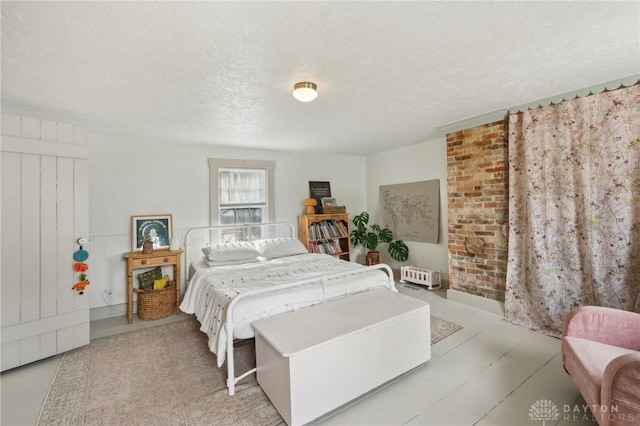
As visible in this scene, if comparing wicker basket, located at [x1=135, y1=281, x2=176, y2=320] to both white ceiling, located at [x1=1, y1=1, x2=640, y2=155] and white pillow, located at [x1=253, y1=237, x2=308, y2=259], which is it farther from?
white ceiling, located at [x1=1, y1=1, x2=640, y2=155]

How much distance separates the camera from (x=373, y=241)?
488cm

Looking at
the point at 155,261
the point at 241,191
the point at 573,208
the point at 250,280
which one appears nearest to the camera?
the point at 573,208

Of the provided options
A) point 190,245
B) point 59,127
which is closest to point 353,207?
point 190,245

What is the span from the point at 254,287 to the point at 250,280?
28 cm

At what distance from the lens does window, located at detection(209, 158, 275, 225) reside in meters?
4.12

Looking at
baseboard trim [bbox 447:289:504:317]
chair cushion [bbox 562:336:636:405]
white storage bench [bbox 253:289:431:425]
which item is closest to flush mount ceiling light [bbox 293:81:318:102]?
white storage bench [bbox 253:289:431:425]

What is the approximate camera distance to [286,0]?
4.23ft

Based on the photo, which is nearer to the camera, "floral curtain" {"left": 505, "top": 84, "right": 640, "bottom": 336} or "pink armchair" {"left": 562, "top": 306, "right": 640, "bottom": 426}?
"pink armchair" {"left": 562, "top": 306, "right": 640, "bottom": 426}

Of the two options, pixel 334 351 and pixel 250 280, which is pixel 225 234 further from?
pixel 334 351

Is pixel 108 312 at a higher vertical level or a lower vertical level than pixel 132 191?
lower

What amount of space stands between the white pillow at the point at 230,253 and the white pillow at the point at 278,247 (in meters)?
0.14

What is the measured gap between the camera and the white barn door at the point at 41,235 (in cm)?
222

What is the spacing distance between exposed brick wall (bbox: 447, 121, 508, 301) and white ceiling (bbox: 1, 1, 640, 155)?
1.52 ft

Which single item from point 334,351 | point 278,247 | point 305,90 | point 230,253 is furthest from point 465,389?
point 230,253
